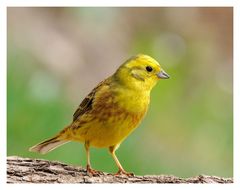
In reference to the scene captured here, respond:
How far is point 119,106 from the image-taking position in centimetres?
411

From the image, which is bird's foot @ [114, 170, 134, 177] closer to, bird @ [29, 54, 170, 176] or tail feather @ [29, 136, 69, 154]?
bird @ [29, 54, 170, 176]

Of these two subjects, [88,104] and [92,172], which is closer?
[92,172]

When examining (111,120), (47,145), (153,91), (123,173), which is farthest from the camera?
(153,91)

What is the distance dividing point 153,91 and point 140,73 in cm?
170

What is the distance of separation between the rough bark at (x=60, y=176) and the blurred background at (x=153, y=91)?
0.48 m

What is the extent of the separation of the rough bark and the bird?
68mm

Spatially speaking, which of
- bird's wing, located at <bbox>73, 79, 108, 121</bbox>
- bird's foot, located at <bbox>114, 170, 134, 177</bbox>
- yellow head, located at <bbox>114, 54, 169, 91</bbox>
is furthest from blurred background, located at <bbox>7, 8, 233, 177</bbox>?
yellow head, located at <bbox>114, 54, 169, 91</bbox>

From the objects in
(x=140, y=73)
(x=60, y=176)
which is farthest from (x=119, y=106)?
(x=60, y=176)

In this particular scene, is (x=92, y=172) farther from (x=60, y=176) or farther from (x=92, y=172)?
(x=60, y=176)

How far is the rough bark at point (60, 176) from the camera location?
407 centimetres

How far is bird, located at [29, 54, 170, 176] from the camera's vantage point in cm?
407

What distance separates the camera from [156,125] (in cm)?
585

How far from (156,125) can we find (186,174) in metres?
0.82

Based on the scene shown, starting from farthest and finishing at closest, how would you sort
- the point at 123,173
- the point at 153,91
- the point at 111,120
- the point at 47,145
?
the point at 153,91 → the point at 47,145 → the point at 123,173 → the point at 111,120
